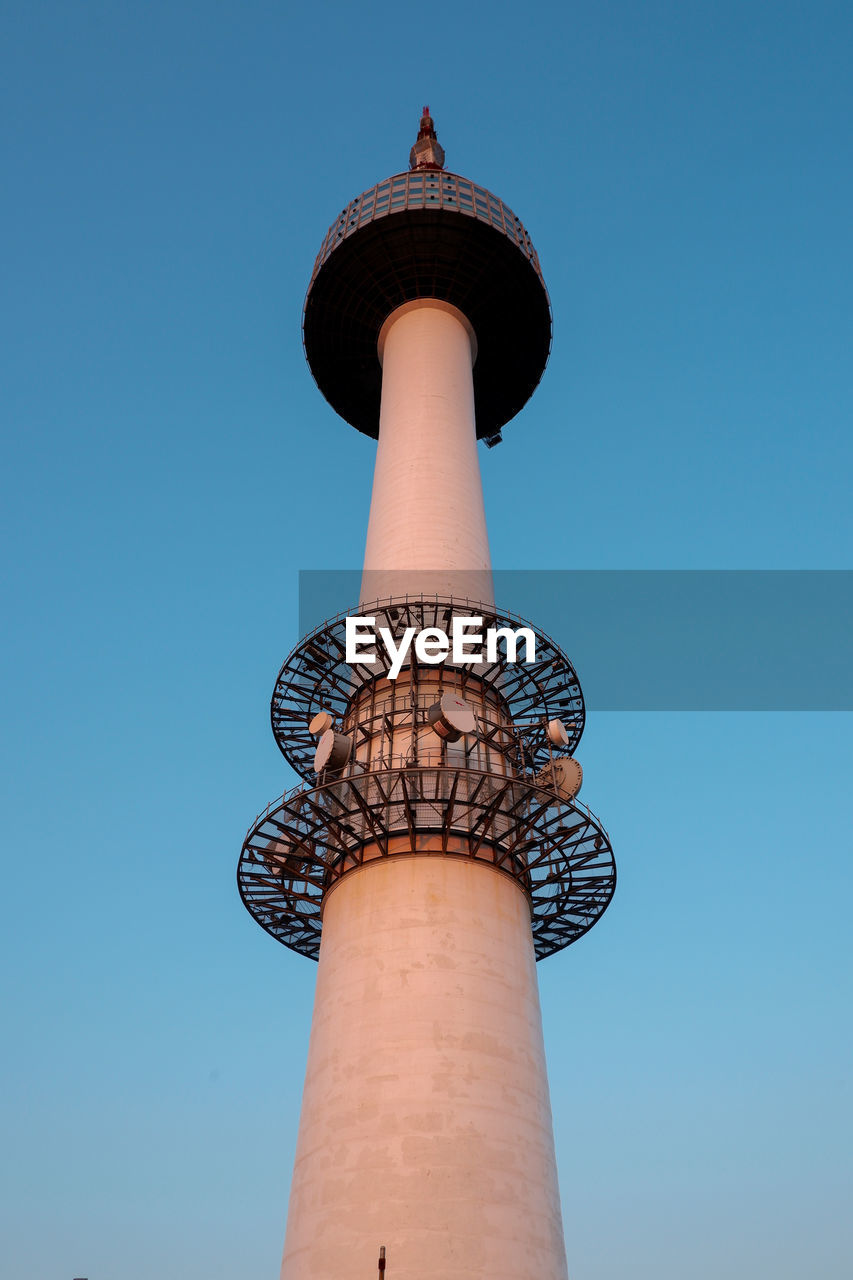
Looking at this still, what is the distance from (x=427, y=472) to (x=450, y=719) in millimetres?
14321

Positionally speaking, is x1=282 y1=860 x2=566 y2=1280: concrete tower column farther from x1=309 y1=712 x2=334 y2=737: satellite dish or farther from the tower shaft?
x1=309 y1=712 x2=334 y2=737: satellite dish

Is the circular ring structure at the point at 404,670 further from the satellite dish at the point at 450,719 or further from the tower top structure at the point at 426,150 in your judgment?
the tower top structure at the point at 426,150

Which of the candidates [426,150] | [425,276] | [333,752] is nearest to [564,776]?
[333,752]

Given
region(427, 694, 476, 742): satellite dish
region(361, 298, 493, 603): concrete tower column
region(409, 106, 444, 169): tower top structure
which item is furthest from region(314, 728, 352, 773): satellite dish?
region(409, 106, 444, 169): tower top structure

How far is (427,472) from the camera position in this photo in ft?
137

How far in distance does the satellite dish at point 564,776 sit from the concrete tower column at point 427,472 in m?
7.61

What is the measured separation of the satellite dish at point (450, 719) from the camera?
1204 inches

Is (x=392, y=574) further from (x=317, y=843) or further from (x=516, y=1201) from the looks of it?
(x=516, y=1201)

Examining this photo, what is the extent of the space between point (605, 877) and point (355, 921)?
812 centimetres

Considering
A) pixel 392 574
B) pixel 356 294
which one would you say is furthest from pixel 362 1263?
pixel 356 294

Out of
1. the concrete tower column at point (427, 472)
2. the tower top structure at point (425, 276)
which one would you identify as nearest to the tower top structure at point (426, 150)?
the tower top structure at point (425, 276)

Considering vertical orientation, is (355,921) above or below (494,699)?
below

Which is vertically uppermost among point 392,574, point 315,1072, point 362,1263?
point 392,574

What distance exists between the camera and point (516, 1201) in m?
25.2
